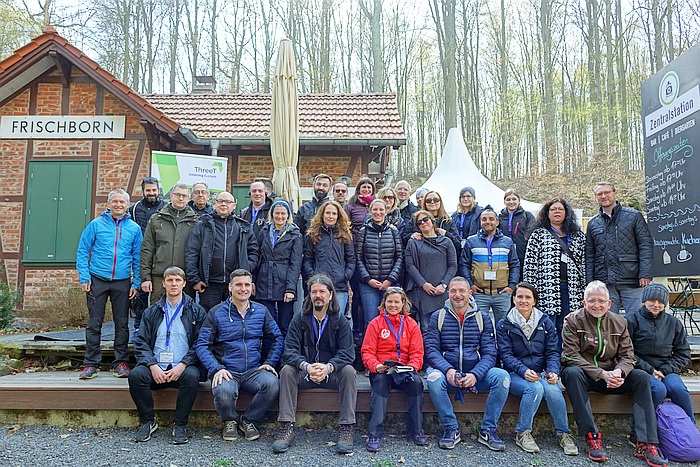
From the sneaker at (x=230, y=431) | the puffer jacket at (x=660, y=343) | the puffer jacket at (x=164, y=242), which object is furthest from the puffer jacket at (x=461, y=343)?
the puffer jacket at (x=164, y=242)

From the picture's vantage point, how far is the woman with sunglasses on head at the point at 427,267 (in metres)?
4.81

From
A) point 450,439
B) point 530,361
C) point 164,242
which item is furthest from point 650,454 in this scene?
point 164,242

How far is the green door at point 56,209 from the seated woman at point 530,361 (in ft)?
24.3

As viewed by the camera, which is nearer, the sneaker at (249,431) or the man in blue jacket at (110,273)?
the sneaker at (249,431)

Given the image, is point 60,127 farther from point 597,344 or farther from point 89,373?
point 597,344

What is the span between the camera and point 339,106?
1085cm

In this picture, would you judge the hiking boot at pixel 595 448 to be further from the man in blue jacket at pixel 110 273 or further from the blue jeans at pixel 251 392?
the man in blue jacket at pixel 110 273

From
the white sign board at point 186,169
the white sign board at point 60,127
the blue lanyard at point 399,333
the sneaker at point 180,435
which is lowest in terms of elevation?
the sneaker at point 180,435

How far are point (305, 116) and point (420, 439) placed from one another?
7591 millimetres

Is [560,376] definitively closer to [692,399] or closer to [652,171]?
[692,399]

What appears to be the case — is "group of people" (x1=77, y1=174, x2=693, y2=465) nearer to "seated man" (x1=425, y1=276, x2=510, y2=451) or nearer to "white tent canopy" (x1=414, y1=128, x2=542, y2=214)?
"seated man" (x1=425, y1=276, x2=510, y2=451)

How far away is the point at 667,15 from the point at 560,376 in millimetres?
20284

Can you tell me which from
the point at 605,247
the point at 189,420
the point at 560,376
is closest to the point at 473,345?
the point at 560,376

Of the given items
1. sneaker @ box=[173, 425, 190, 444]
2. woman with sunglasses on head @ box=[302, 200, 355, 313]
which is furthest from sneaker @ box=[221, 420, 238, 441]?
woman with sunglasses on head @ box=[302, 200, 355, 313]
